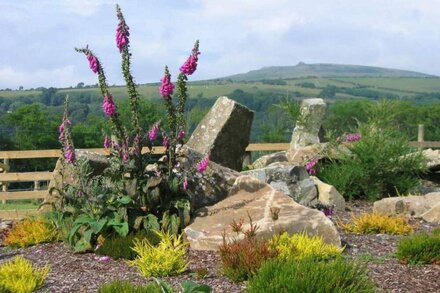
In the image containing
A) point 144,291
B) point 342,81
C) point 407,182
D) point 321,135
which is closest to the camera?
point 144,291

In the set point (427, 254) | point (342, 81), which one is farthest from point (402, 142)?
point (342, 81)

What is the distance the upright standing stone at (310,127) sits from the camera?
56.3ft

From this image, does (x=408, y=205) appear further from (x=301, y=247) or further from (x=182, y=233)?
(x=182, y=233)

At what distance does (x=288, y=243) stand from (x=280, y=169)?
15.5ft

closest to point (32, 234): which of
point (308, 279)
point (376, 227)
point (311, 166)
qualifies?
point (376, 227)

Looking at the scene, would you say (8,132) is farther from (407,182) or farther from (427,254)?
(427,254)

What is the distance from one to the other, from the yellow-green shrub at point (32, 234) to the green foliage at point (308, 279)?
4.25 m

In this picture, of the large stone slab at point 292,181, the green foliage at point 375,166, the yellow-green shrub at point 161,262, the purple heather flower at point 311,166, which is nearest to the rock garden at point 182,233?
the yellow-green shrub at point 161,262

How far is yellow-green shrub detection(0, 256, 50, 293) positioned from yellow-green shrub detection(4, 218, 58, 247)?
2.12m

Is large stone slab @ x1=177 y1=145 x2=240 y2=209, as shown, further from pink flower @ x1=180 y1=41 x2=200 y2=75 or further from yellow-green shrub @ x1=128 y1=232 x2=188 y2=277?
yellow-green shrub @ x1=128 y1=232 x2=188 y2=277

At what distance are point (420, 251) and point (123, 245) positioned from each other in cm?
329

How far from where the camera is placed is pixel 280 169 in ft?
39.0

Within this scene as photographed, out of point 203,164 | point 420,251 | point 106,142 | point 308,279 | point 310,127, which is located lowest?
point 420,251

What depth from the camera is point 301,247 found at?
7023mm
